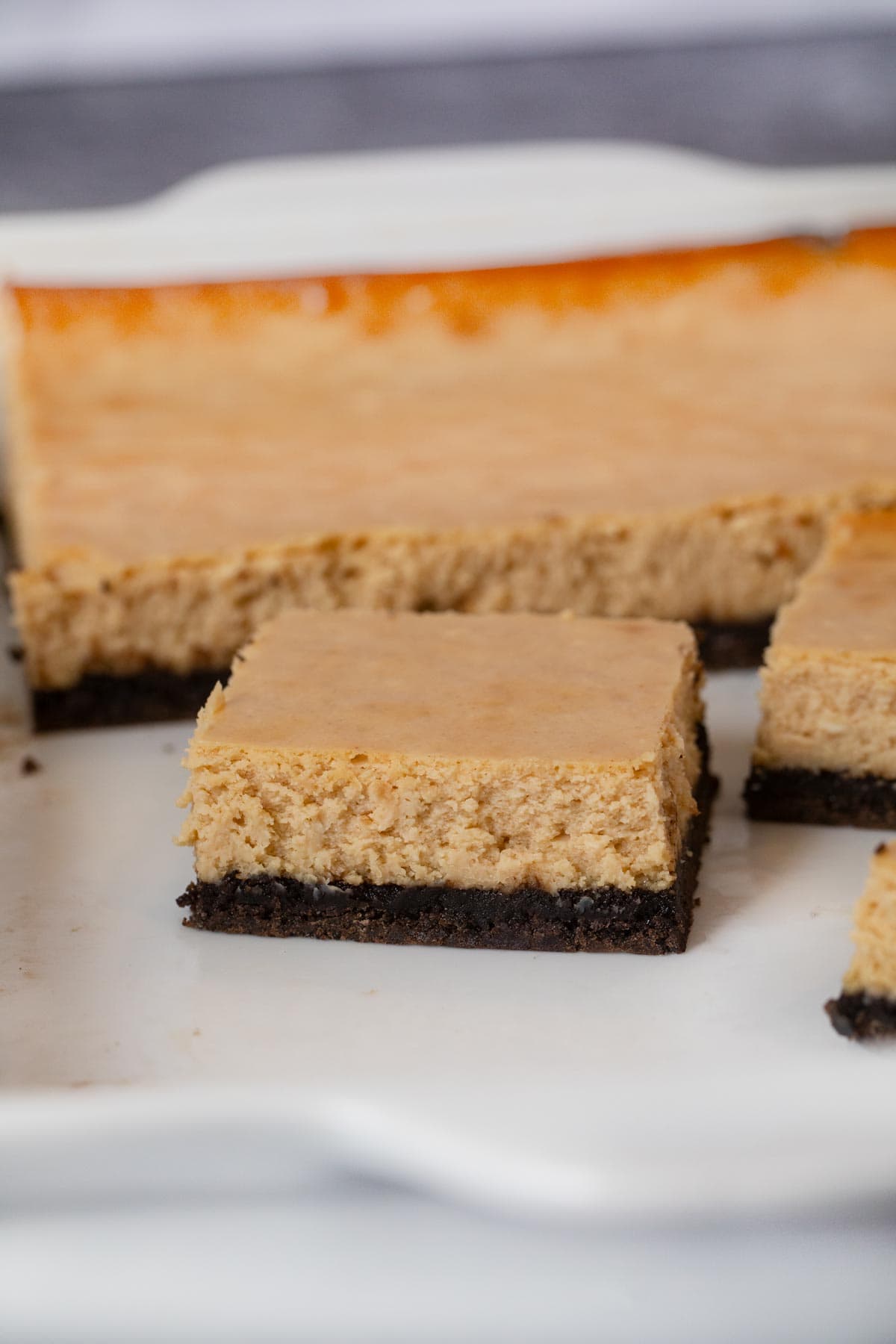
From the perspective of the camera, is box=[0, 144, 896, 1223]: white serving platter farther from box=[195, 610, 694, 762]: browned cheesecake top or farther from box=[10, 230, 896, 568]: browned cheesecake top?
box=[10, 230, 896, 568]: browned cheesecake top

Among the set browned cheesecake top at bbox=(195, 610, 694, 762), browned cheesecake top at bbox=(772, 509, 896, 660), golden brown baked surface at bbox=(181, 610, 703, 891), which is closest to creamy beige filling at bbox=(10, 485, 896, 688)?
browned cheesecake top at bbox=(772, 509, 896, 660)

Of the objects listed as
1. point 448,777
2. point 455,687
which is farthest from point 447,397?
point 448,777

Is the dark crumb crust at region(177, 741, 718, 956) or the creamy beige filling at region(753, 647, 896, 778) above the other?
the creamy beige filling at region(753, 647, 896, 778)

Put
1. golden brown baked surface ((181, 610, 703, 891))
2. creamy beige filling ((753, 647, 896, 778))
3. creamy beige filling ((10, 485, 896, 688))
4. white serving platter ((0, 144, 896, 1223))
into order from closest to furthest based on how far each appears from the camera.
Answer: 1. white serving platter ((0, 144, 896, 1223))
2. golden brown baked surface ((181, 610, 703, 891))
3. creamy beige filling ((753, 647, 896, 778))
4. creamy beige filling ((10, 485, 896, 688))

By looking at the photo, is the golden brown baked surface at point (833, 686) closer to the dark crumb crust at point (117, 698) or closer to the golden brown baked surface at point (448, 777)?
the golden brown baked surface at point (448, 777)

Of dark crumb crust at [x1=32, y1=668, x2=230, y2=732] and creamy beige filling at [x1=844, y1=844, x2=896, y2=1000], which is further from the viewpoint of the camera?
dark crumb crust at [x1=32, y1=668, x2=230, y2=732]

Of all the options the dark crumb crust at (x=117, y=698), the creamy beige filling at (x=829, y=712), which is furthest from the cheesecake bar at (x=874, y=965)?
the dark crumb crust at (x=117, y=698)

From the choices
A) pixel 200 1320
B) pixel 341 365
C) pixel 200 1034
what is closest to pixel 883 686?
pixel 200 1034
